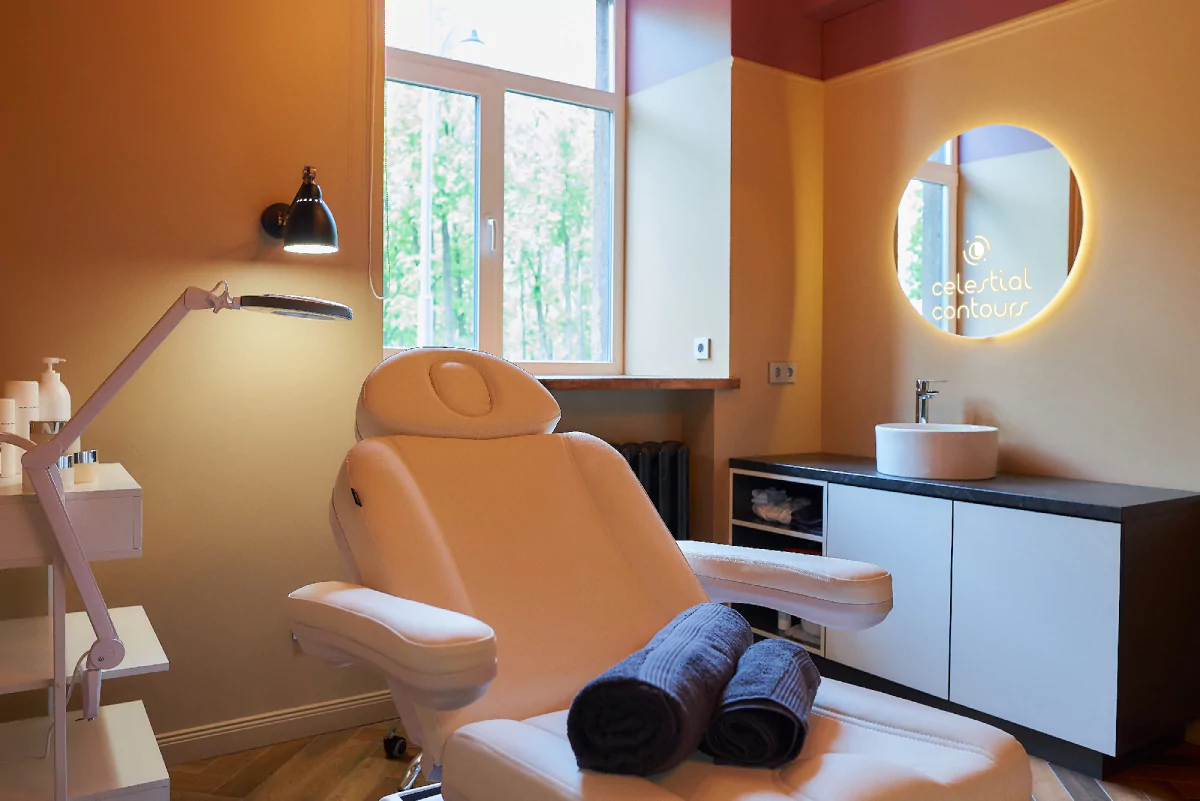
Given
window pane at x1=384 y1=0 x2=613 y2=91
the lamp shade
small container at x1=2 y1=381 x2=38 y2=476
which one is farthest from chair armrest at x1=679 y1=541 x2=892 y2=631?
window pane at x1=384 y1=0 x2=613 y2=91

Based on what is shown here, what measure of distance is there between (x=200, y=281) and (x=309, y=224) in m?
0.34

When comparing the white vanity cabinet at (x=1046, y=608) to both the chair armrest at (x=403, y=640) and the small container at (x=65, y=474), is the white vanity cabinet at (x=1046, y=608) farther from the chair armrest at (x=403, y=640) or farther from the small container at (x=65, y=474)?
the small container at (x=65, y=474)

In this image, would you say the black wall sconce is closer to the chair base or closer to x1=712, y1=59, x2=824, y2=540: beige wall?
the chair base

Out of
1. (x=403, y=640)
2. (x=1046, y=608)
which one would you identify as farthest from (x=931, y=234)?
(x=403, y=640)

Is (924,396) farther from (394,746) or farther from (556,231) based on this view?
(394,746)

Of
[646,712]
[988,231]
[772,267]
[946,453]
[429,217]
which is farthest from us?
[772,267]

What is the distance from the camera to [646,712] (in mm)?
1086

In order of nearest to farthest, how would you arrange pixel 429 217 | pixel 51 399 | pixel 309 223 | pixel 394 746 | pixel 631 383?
pixel 51 399 → pixel 309 223 → pixel 394 746 → pixel 631 383 → pixel 429 217

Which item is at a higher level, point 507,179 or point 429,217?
point 507,179

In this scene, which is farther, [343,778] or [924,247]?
[924,247]

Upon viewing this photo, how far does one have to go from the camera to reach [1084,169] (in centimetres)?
259

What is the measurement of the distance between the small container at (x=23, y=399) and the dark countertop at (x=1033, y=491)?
6.87 feet

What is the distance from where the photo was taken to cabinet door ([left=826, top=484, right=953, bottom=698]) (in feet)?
8.09

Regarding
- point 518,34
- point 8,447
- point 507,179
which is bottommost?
point 8,447
